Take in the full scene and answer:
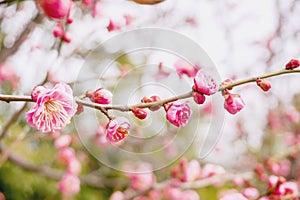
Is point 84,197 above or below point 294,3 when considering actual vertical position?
below

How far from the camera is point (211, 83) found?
92 centimetres

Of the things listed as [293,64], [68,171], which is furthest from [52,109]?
[68,171]

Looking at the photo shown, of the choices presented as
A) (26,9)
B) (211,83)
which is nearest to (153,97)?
(211,83)

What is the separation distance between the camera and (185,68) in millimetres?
1725

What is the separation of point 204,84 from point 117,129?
222 mm

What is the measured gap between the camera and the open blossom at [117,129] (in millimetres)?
950

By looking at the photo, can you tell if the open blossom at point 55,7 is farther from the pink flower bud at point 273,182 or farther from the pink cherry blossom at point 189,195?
the pink cherry blossom at point 189,195

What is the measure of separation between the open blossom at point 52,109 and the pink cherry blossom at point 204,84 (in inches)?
11.0

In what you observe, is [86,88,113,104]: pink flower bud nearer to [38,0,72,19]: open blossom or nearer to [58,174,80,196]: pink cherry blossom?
[38,0,72,19]: open blossom

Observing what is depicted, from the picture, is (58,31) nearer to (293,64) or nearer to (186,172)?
(186,172)

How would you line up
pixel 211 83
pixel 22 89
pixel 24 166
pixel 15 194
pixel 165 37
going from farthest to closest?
1. pixel 15 194
2. pixel 165 37
3. pixel 24 166
4. pixel 22 89
5. pixel 211 83

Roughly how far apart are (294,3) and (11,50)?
1846mm

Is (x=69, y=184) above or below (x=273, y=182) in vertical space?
below

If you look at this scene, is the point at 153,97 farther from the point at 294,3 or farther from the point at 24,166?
the point at 294,3
